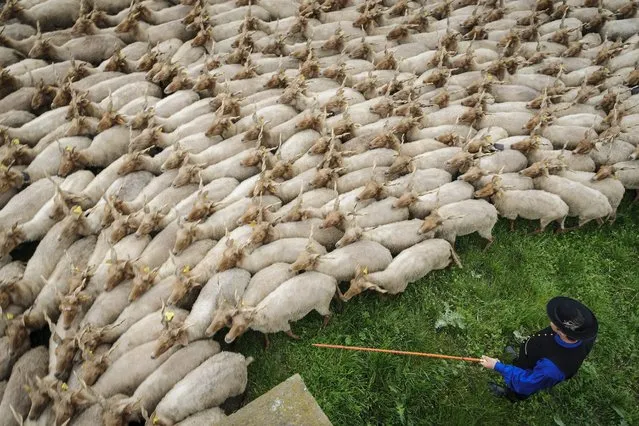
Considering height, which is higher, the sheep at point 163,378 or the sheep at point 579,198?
the sheep at point 163,378

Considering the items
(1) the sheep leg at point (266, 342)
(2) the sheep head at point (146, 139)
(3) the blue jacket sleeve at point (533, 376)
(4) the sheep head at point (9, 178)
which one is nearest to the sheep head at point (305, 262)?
(1) the sheep leg at point (266, 342)

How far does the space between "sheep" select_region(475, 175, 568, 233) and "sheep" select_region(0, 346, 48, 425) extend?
239 inches

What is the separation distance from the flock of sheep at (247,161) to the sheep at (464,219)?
1.3 inches

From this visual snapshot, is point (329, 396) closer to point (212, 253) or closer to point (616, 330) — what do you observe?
point (212, 253)

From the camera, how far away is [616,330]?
6.99 meters

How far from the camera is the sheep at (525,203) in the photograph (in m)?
7.58

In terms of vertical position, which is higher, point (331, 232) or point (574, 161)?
point (331, 232)

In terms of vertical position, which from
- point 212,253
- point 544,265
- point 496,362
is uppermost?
point 212,253

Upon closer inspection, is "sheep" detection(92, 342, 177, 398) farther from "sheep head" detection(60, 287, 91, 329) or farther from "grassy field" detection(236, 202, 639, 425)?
"grassy field" detection(236, 202, 639, 425)

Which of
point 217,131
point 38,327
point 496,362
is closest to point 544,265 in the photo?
point 496,362

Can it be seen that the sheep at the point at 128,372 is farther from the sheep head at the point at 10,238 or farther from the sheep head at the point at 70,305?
the sheep head at the point at 10,238

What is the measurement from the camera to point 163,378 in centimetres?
560

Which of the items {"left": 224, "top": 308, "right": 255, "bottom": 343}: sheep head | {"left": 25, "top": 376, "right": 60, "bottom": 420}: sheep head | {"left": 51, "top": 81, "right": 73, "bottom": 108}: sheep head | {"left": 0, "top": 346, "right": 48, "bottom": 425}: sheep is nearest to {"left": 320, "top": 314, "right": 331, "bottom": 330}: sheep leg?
{"left": 224, "top": 308, "right": 255, "bottom": 343}: sheep head

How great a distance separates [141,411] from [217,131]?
4299 mm
